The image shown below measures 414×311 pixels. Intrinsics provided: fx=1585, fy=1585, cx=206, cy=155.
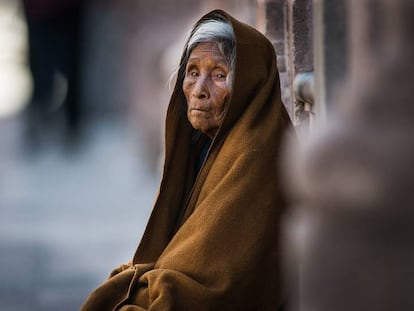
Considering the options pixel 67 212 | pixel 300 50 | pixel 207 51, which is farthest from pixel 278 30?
pixel 67 212

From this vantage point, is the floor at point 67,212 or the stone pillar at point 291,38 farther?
the floor at point 67,212

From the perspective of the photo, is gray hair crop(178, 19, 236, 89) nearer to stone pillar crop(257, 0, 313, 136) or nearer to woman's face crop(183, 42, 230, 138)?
woman's face crop(183, 42, 230, 138)

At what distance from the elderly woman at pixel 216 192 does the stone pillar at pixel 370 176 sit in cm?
193

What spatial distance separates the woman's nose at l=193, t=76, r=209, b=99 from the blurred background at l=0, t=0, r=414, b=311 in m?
0.30

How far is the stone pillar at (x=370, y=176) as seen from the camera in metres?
1.85

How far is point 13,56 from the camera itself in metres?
17.7

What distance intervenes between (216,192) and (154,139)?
42.8 ft

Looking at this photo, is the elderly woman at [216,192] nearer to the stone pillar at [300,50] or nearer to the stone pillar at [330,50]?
the stone pillar at [300,50]

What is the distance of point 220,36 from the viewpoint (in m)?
4.20

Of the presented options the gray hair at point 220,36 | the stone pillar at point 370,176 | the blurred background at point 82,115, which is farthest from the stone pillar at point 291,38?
the blurred background at point 82,115

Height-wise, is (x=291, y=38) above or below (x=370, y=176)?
below

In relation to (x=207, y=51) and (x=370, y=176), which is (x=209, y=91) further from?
(x=370, y=176)

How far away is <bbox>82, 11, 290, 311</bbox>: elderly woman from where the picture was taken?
3.90 metres

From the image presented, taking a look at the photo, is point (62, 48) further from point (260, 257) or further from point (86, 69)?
point (260, 257)
